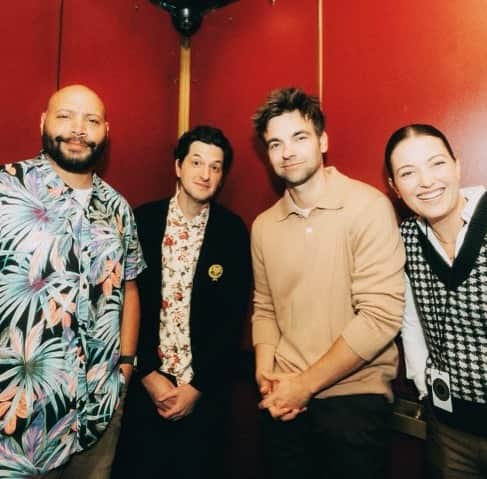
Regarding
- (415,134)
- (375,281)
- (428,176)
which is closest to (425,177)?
(428,176)

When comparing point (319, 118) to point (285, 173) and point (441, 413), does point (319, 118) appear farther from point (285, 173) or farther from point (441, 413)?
point (441, 413)

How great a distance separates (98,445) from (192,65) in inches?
81.5

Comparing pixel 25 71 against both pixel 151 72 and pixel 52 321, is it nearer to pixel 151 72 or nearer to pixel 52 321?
pixel 151 72

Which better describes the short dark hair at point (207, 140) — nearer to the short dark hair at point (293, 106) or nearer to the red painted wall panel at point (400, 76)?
the short dark hair at point (293, 106)

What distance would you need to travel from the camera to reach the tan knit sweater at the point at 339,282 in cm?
142

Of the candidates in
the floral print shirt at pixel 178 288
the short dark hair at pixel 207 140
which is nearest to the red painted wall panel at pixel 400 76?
the short dark hair at pixel 207 140

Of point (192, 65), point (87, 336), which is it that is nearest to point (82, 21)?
point (192, 65)

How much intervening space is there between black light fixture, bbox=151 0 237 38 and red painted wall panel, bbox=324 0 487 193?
27.4 inches

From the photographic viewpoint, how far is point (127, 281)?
5.78 feet

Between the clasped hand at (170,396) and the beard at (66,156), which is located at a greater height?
the beard at (66,156)

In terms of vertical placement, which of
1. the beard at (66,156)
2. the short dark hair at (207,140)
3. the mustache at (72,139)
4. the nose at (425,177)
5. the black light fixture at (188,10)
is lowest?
the nose at (425,177)

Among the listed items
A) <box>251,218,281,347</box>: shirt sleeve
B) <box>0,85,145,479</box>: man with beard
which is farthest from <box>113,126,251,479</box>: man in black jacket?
<box>0,85,145,479</box>: man with beard

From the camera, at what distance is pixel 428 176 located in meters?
1.34

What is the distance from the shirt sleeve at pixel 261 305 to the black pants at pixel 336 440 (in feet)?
1.08
